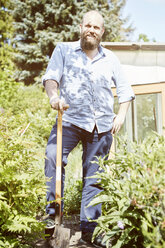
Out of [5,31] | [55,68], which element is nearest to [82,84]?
[55,68]

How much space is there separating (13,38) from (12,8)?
1.86m

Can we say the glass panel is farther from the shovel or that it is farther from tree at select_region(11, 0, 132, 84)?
tree at select_region(11, 0, 132, 84)

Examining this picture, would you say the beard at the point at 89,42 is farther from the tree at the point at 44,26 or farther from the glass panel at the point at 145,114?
the tree at the point at 44,26

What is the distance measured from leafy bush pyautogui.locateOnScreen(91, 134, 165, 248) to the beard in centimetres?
128

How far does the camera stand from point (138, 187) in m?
1.76

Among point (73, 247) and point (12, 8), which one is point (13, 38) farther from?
point (73, 247)

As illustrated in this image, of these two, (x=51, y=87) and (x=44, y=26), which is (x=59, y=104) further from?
(x=44, y=26)

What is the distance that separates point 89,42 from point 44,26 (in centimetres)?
1687

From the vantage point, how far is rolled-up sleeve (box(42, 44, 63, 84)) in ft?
9.46

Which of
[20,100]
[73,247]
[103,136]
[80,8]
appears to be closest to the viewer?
[73,247]

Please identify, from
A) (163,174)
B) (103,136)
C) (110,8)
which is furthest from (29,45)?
(163,174)

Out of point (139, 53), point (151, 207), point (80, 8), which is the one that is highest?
point (80, 8)

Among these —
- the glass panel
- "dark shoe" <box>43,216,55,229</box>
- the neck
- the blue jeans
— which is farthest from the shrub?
the glass panel

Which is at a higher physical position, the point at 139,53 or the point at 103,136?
the point at 139,53
